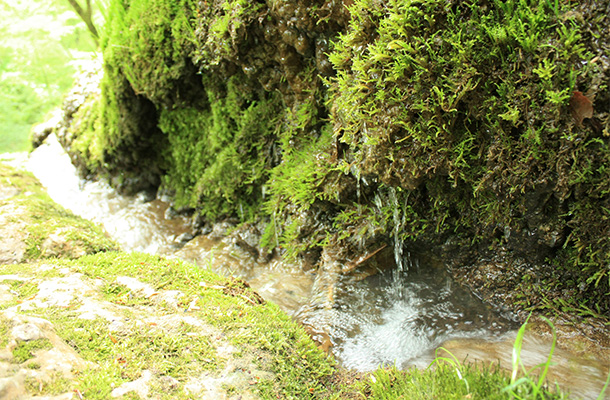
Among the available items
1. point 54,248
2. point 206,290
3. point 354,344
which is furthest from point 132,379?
point 54,248

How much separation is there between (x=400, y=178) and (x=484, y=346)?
1452 millimetres

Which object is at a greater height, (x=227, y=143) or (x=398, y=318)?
(x=227, y=143)

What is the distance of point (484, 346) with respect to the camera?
9.96 feet

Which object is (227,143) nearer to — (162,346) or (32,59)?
(162,346)

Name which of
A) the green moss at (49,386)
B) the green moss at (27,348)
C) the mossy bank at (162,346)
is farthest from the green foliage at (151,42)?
the green moss at (49,386)

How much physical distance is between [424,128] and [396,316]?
1718 millimetres

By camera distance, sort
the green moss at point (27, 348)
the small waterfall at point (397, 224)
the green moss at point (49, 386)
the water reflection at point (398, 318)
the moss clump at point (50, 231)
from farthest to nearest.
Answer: the small waterfall at point (397, 224)
the moss clump at point (50, 231)
the water reflection at point (398, 318)
the green moss at point (27, 348)
the green moss at point (49, 386)

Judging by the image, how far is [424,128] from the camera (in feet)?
10.3

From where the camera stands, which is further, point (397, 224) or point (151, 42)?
point (151, 42)

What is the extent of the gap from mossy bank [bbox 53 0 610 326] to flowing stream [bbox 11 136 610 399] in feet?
0.81

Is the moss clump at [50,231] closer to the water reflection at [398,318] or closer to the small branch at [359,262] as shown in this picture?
the water reflection at [398,318]

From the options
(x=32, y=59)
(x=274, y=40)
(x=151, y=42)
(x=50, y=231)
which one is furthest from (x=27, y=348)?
(x=32, y=59)

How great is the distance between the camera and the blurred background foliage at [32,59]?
1148 centimetres

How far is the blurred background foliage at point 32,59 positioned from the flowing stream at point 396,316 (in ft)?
32.9
